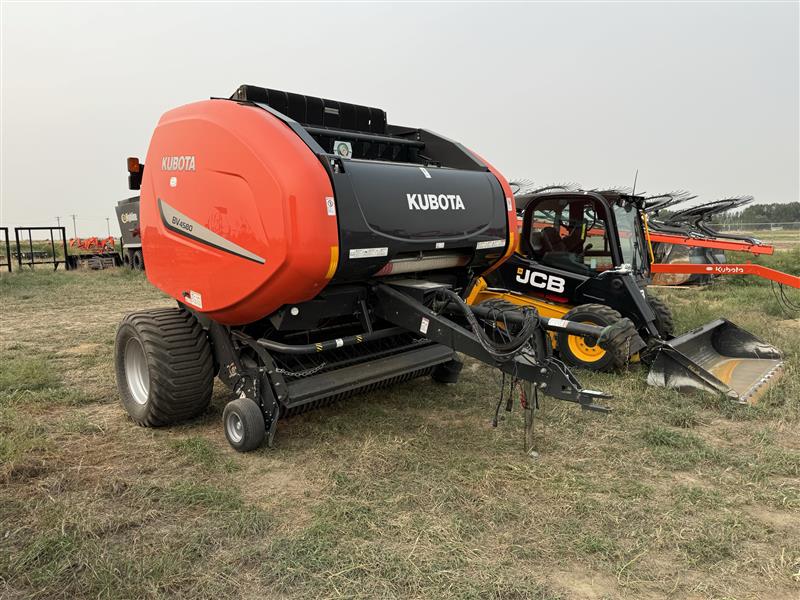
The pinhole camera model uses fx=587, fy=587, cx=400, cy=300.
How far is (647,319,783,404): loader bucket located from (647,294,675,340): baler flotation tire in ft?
1.22

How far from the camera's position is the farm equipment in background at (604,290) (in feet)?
17.6

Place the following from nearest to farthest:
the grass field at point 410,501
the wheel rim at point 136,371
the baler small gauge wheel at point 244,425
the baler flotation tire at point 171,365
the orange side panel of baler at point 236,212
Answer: the grass field at point 410,501 → the orange side panel of baler at point 236,212 → the baler small gauge wheel at point 244,425 → the baler flotation tire at point 171,365 → the wheel rim at point 136,371

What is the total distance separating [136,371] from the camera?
4.59 m

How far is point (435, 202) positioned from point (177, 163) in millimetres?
1778

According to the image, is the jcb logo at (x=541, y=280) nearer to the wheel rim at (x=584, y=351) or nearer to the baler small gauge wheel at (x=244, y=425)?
the wheel rim at (x=584, y=351)

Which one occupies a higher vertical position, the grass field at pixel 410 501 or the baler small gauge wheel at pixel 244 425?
the baler small gauge wheel at pixel 244 425

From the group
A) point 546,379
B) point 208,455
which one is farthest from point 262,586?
point 546,379

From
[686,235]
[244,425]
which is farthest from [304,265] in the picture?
[686,235]

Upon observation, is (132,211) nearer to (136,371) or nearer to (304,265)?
(136,371)

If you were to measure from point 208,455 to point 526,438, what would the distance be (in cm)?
201

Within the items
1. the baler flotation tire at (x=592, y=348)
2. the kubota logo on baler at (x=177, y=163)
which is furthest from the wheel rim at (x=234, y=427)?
the baler flotation tire at (x=592, y=348)

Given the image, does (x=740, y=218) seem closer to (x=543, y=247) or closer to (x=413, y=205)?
(x=543, y=247)

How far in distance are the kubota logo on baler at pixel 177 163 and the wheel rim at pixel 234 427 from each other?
5.39ft

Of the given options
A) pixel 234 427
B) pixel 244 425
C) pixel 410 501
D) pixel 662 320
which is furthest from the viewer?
pixel 662 320
